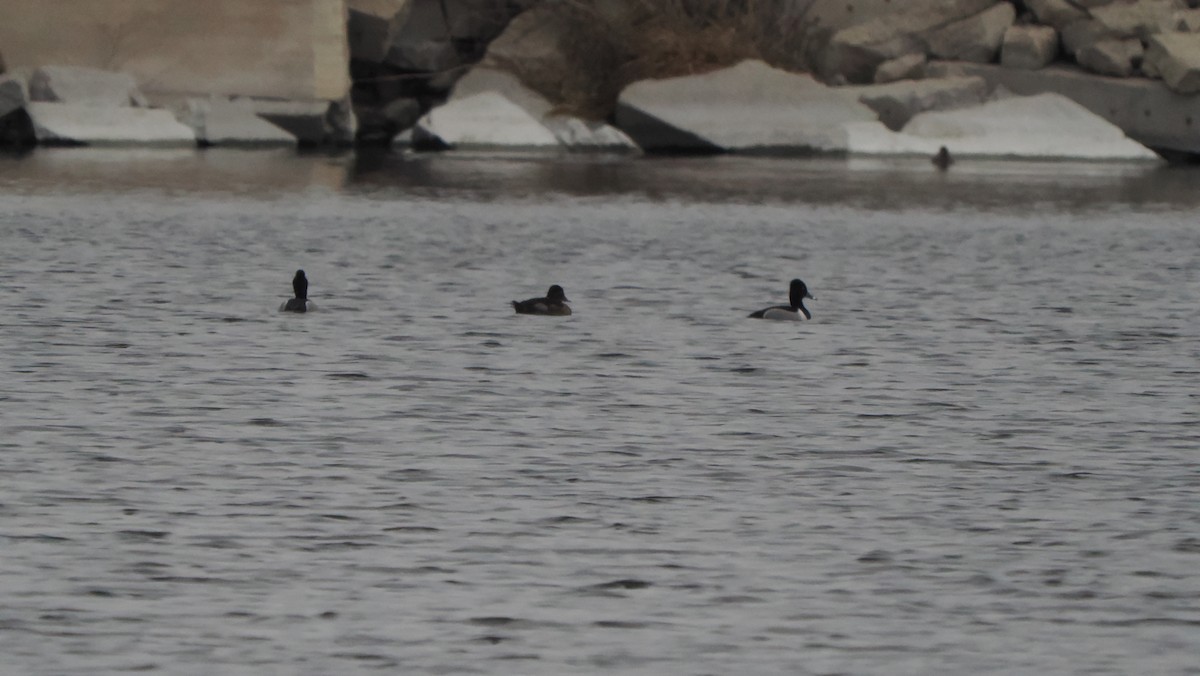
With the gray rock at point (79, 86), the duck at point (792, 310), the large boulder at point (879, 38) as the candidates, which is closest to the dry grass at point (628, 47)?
the large boulder at point (879, 38)

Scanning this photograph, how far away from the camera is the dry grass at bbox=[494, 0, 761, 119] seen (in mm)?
37500

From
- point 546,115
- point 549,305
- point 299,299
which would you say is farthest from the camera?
point 546,115

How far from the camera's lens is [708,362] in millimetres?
12477

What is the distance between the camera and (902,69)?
128 feet

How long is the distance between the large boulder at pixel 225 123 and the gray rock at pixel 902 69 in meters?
10.00

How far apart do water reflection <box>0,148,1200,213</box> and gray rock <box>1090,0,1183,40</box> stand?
257cm

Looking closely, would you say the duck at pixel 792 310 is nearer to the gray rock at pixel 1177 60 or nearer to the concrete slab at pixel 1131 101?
the gray rock at pixel 1177 60

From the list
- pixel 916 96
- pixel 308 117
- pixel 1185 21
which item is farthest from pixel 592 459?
pixel 1185 21

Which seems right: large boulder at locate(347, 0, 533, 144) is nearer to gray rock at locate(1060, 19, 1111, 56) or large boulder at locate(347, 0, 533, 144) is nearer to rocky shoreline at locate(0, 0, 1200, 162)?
rocky shoreline at locate(0, 0, 1200, 162)

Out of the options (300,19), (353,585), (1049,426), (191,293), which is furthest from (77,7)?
(353,585)

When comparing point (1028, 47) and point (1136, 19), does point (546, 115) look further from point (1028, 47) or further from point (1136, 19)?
point (1136, 19)

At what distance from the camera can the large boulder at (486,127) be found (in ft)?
121

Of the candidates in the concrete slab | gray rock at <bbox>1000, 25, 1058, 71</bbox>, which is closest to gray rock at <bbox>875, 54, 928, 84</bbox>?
the concrete slab

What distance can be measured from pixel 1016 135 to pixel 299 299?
79.3 ft
